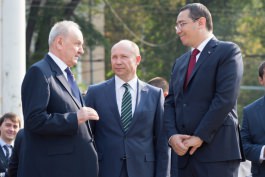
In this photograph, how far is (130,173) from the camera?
266 inches

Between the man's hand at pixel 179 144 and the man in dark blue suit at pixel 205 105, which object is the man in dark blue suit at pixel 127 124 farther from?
the man's hand at pixel 179 144

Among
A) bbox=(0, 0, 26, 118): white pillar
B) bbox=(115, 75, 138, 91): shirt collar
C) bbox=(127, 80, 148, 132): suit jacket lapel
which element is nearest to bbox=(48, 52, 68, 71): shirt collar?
bbox=(115, 75, 138, 91): shirt collar

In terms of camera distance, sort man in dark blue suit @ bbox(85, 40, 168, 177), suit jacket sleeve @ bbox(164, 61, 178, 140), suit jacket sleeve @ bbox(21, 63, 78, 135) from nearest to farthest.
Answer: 1. suit jacket sleeve @ bbox(21, 63, 78, 135)
2. suit jacket sleeve @ bbox(164, 61, 178, 140)
3. man in dark blue suit @ bbox(85, 40, 168, 177)

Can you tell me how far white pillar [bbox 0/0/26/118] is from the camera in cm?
1029

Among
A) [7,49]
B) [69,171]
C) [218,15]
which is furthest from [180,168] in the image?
[218,15]

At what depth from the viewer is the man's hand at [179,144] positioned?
20.3 ft

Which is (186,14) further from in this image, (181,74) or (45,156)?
(45,156)

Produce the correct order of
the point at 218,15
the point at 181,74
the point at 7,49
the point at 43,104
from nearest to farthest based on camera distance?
the point at 43,104
the point at 181,74
the point at 7,49
the point at 218,15

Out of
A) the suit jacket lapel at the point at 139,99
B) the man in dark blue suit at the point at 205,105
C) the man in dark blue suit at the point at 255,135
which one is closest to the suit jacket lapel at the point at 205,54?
the man in dark blue suit at the point at 205,105

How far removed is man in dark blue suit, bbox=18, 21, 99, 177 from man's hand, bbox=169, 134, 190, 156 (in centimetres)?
68

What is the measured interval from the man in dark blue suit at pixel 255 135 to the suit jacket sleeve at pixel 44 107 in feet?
7.00

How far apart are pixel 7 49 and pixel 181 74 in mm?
4367

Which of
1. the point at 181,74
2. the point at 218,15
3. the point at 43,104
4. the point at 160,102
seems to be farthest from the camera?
the point at 218,15

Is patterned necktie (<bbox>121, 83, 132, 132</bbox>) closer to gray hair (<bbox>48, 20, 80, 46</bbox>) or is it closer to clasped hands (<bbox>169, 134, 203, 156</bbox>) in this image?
clasped hands (<bbox>169, 134, 203, 156</bbox>)
